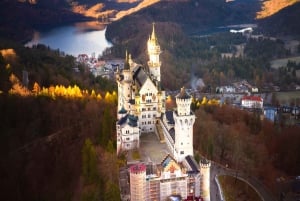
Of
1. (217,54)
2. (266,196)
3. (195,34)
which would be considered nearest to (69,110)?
(266,196)

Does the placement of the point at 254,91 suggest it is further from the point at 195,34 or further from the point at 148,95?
the point at 195,34

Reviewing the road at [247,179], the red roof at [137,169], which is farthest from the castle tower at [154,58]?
the red roof at [137,169]

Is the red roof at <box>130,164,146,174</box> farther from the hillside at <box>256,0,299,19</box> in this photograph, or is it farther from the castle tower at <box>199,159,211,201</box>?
the hillside at <box>256,0,299,19</box>

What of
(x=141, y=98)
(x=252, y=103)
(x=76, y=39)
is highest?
(x=76, y=39)

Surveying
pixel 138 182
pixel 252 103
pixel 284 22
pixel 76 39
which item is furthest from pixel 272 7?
pixel 138 182

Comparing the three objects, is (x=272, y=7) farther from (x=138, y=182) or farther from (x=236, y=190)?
(x=138, y=182)

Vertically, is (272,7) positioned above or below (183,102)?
above

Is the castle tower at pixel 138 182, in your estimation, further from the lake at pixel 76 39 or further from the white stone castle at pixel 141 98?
the lake at pixel 76 39
